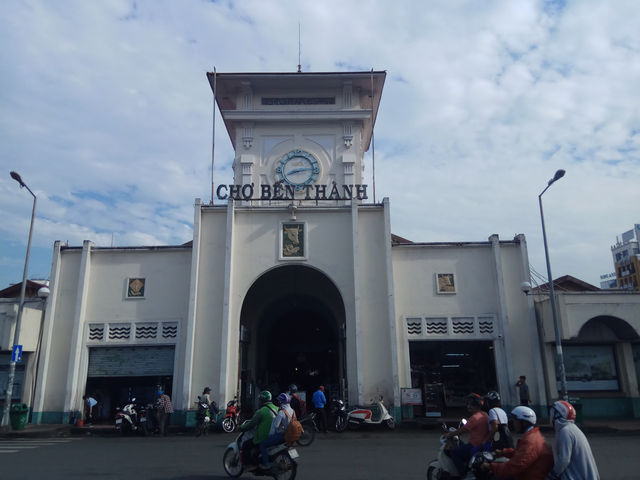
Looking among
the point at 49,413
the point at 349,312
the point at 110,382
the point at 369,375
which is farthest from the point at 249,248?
the point at 49,413

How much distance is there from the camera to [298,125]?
26.8 m

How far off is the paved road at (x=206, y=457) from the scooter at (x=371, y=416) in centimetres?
73

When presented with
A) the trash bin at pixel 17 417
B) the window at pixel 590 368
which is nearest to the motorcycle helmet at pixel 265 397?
the trash bin at pixel 17 417

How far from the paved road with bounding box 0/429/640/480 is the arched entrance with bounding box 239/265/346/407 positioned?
19.3ft

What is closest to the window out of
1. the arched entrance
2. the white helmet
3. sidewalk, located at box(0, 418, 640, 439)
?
sidewalk, located at box(0, 418, 640, 439)

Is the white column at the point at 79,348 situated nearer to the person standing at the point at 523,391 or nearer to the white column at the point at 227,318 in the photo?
the white column at the point at 227,318

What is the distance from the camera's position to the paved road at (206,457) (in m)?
10.0

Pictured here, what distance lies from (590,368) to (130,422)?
17.5 meters

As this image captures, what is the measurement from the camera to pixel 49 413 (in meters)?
19.3

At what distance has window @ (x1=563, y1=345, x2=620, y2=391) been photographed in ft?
66.0

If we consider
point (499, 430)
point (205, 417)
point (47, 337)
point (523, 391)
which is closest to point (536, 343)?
point (523, 391)

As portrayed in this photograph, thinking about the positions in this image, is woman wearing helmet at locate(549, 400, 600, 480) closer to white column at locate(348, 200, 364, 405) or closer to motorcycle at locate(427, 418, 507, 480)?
motorcycle at locate(427, 418, 507, 480)

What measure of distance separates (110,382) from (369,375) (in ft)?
35.6

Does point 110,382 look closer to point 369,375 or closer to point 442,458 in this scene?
point 369,375
